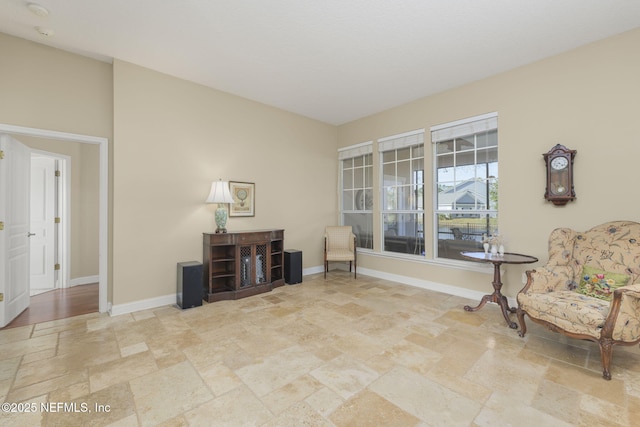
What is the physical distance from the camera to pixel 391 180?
5094 mm

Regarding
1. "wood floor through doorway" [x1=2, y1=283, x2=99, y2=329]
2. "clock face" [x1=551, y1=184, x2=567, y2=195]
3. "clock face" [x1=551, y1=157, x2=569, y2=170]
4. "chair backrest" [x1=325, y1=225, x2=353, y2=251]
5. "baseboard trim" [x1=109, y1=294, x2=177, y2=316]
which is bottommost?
"wood floor through doorway" [x1=2, y1=283, x2=99, y2=329]

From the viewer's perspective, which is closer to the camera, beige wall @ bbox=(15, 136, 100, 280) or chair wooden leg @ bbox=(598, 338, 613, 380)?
chair wooden leg @ bbox=(598, 338, 613, 380)

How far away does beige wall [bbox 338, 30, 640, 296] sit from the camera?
2.84 metres

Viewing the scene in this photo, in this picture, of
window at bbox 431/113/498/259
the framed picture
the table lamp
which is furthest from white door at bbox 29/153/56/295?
window at bbox 431/113/498/259

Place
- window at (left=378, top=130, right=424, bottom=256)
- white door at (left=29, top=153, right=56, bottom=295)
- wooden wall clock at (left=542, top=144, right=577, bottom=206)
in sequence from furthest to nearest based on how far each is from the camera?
window at (left=378, top=130, right=424, bottom=256)
white door at (left=29, top=153, right=56, bottom=295)
wooden wall clock at (left=542, top=144, right=577, bottom=206)

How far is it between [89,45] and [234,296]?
11.3ft

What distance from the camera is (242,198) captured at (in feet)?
14.8

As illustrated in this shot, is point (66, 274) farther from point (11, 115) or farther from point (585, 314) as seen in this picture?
point (585, 314)

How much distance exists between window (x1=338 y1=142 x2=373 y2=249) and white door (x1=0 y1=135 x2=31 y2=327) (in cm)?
483

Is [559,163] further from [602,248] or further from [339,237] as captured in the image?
[339,237]

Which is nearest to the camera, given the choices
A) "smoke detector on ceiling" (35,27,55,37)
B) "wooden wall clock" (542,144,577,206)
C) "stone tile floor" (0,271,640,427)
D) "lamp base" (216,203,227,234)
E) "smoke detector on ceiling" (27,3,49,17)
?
"stone tile floor" (0,271,640,427)

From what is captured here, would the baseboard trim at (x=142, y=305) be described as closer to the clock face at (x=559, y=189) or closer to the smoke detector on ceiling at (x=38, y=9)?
the smoke detector on ceiling at (x=38, y=9)

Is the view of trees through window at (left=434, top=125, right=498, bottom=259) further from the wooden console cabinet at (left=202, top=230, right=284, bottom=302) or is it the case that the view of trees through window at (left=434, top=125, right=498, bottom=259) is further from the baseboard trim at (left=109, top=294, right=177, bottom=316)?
the baseboard trim at (left=109, top=294, right=177, bottom=316)

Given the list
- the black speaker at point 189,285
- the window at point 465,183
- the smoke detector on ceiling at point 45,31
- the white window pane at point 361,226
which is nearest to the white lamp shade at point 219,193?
the black speaker at point 189,285
